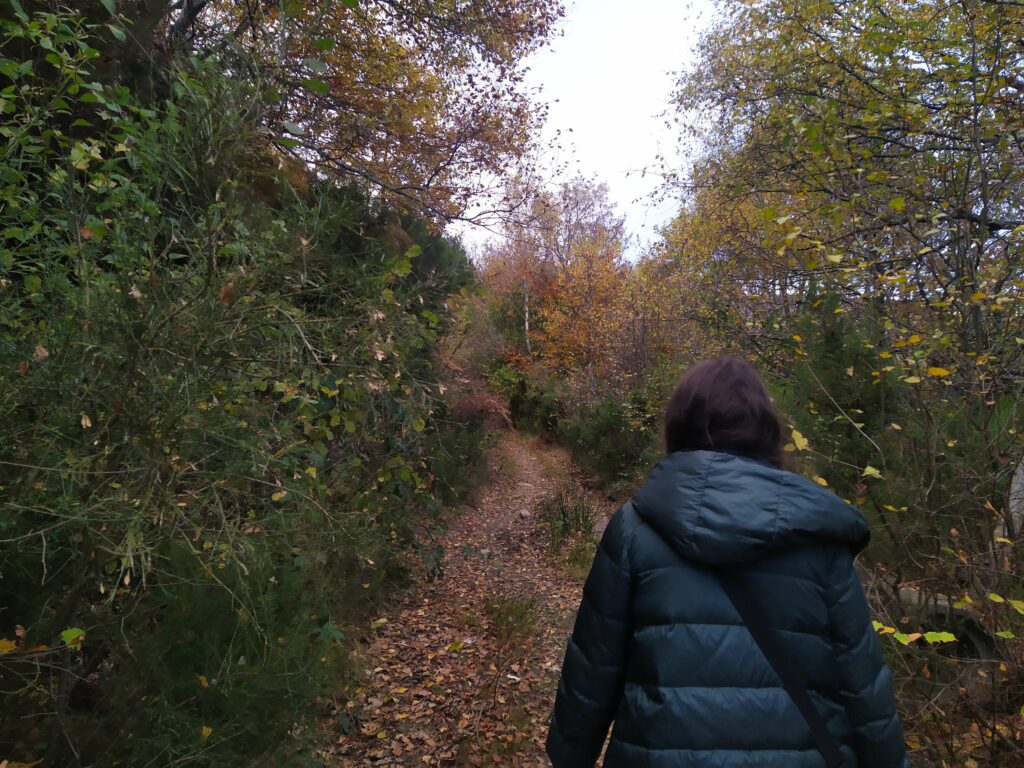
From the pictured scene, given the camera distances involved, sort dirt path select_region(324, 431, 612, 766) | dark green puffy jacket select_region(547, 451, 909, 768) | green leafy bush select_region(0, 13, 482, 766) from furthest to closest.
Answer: dirt path select_region(324, 431, 612, 766) → green leafy bush select_region(0, 13, 482, 766) → dark green puffy jacket select_region(547, 451, 909, 768)

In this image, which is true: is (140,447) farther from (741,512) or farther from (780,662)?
(780,662)

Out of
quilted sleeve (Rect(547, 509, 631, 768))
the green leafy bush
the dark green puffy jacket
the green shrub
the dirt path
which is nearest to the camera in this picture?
→ the dark green puffy jacket

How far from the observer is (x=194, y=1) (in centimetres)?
416

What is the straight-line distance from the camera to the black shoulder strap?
4.20 feet

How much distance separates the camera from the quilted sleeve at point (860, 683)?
4.45 ft

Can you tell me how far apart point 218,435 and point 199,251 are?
0.62 metres

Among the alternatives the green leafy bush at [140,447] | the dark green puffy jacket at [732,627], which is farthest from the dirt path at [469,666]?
the dark green puffy jacket at [732,627]

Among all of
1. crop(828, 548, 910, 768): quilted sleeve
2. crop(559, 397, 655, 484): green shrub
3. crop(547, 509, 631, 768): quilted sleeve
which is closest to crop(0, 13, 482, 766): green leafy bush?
crop(547, 509, 631, 768): quilted sleeve

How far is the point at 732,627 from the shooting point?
1.31 meters

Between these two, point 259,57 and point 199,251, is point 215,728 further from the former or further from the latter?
point 259,57

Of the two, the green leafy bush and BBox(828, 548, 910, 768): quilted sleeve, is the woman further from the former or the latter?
the green leafy bush

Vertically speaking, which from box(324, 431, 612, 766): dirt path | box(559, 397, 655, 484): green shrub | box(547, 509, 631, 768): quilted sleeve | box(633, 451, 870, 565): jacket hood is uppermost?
box(633, 451, 870, 565): jacket hood

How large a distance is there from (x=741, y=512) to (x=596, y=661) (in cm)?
58

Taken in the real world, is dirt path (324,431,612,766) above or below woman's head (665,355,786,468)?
below
